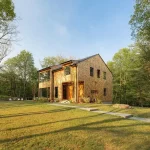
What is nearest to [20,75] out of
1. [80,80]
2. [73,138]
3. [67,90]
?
[67,90]

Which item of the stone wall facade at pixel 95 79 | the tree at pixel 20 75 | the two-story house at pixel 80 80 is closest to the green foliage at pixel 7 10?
the two-story house at pixel 80 80

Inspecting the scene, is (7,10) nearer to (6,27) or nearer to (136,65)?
(6,27)

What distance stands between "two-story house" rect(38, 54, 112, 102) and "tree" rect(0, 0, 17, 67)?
28.6 feet

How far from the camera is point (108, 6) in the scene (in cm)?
1588

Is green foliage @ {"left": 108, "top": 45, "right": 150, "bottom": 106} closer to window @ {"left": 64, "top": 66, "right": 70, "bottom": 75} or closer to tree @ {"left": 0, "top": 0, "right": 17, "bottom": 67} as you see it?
window @ {"left": 64, "top": 66, "right": 70, "bottom": 75}

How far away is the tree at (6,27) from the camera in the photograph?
39.8 feet

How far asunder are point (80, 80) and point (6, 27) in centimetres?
1068

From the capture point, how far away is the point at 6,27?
1324 centimetres

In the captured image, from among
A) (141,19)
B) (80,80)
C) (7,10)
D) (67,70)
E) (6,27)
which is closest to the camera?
(7,10)

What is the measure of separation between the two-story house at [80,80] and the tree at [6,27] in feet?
28.6

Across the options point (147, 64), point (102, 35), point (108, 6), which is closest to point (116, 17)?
point (108, 6)

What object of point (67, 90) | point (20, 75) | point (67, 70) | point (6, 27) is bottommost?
point (67, 90)

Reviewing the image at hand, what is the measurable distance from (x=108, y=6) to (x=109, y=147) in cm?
1461

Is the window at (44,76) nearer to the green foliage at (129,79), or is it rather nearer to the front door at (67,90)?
the front door at (67,90)
